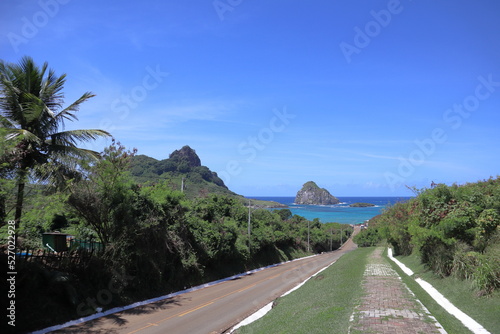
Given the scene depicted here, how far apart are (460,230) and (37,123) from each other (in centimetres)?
2050

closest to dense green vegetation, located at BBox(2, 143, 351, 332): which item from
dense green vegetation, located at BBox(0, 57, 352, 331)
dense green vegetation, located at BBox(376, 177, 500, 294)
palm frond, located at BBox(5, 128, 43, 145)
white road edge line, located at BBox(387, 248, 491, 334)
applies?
dense green vegetation, located at BBox(0, 57, 352, 331)

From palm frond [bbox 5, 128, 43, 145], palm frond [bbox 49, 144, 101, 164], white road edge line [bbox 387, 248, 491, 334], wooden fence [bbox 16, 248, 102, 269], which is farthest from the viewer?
palm frond [bbox 49, 144, 101, 164]

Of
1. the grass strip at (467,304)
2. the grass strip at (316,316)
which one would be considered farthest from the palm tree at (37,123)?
the grass strip at (467,304)

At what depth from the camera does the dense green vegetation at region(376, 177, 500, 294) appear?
13993 millimetres

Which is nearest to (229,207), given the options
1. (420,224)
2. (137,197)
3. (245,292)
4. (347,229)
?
(245,292)

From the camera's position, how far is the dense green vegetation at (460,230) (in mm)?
13993

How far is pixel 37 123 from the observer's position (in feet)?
43.6

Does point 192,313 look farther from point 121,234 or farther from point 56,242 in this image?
point 56,242

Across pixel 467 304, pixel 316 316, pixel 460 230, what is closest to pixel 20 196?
pixel 316 316

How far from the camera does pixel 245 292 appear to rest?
21125 mm

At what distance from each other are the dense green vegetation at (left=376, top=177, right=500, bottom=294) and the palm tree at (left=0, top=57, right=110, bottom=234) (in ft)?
56.7

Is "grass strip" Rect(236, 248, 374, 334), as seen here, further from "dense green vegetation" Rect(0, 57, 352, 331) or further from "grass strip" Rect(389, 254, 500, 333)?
"dense green vegetation" Rect(0, 57, 352, 331)

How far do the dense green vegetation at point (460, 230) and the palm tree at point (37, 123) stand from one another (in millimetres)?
17269

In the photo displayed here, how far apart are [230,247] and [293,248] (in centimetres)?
2930
